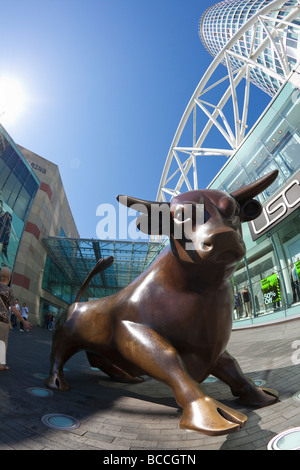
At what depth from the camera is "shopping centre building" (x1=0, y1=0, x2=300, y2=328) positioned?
1112cm

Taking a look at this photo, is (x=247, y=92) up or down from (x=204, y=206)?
up

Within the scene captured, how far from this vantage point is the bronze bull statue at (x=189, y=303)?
5.16 ft

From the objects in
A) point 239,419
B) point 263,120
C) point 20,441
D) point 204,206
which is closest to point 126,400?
point 20,441

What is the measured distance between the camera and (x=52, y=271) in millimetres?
27484

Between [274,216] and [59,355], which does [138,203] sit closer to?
[59,355]

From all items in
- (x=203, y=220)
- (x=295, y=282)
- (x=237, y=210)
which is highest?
(x=295, y=282)

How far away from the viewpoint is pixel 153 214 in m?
1.92

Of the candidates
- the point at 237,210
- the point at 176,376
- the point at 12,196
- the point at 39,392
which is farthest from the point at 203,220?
the point at 12,196

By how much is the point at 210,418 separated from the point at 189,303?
0.72 meters

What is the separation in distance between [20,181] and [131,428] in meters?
22.8

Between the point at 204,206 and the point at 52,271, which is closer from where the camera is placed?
the point at 204,206
